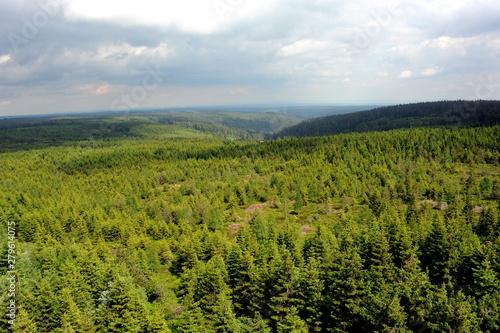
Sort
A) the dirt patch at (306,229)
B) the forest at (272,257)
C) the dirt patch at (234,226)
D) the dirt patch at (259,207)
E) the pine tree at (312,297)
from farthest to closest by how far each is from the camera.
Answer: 1. the dirt patch at (259,207)
2. the dirt patch at (234,226)
3. the dirt patch at (306,229)
4. the pine tree at (312,297)
5. the forest at (272,257)

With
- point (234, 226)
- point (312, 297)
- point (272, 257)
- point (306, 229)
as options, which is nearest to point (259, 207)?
point (234, 226)

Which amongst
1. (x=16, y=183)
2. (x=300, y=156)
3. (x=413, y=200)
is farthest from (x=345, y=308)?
(x=16, y=183)

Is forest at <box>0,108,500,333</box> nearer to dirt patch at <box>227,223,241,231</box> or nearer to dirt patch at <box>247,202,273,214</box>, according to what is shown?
dirt patch at <box>247,202,273,214</box>

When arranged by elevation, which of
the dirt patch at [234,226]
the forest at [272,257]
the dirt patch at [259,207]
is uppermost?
the forest at [272,257]

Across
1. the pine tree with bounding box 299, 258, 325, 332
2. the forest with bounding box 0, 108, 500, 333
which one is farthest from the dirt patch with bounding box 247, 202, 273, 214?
the pine tree with bounding box 299, 258, 325, 332

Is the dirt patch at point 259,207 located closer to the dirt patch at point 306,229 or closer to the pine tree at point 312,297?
the dirt patch at point 306,229

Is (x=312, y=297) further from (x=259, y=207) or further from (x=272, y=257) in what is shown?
(x=259, y=207)

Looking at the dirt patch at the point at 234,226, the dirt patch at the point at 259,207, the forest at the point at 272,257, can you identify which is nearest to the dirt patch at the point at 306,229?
the forest at the point at 272,257

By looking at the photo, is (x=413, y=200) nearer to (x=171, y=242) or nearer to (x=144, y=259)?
(x=171, y=242)
